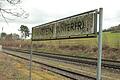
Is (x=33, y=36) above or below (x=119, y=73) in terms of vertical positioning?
above

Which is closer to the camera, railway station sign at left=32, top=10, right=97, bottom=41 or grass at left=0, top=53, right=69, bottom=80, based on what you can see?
railway station sign at left=32, top=10, right=97, bottom=41

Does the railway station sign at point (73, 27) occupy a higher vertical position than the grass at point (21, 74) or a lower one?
higher

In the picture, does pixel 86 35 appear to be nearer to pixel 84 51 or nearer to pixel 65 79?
pixel 65 79

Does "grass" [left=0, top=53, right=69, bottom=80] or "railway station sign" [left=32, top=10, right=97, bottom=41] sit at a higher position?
"railway station sign" [left=32, top=10, right=97, bottom=41]

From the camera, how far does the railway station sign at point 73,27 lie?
6926mm

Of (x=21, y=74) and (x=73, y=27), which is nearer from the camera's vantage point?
(x=73, y=27)

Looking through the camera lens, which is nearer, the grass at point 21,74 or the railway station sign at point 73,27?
the railway station sign at point 73,27

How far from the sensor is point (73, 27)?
790 centimetres

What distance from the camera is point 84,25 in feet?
24.0

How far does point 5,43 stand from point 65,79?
11426cm

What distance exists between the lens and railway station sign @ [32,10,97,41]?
22.7ft

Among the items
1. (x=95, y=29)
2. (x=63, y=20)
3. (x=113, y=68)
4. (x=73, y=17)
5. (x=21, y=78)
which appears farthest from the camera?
(x=113, y=68)

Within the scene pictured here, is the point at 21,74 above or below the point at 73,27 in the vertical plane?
below

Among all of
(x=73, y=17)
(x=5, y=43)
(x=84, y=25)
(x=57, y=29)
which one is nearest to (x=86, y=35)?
(x=84, y=25)
